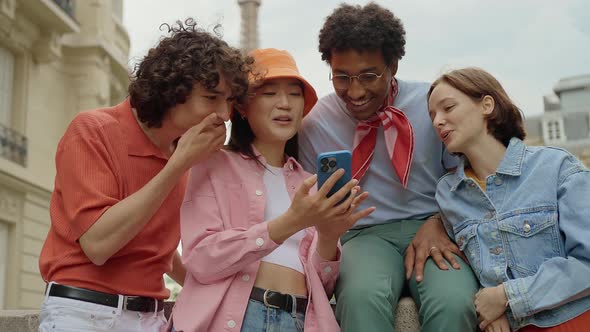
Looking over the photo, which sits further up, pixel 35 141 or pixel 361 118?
pixel 361 118

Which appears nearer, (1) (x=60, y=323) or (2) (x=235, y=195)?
(1) (x=60, y=323)

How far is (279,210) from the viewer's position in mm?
2990

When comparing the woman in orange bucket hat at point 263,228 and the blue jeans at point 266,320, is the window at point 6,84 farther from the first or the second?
the blue jeans at point 266,320

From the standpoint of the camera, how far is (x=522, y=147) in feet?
9.81

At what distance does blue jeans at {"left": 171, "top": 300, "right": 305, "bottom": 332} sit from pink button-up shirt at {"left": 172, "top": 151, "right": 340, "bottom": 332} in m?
0.04

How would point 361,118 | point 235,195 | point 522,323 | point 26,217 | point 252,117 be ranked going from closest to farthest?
point 522,323 < point 235,195 < point 252,117 < point 361,118 < point 26,217

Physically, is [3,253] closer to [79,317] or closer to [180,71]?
[79,317]

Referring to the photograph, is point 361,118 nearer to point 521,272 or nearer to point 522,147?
point 522,147

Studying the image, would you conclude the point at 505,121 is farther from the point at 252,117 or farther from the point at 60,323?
the point at 60,323

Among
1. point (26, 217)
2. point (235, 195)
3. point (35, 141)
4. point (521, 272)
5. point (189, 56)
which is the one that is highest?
point (189, 56)

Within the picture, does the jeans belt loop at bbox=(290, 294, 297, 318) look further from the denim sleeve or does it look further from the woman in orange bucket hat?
the denim sleeve

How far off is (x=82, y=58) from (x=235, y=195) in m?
13.8

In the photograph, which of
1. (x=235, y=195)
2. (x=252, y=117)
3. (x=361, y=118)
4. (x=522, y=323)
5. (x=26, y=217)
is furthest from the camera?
(x=26, y=217)

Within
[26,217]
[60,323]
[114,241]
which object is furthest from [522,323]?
[26,217]
